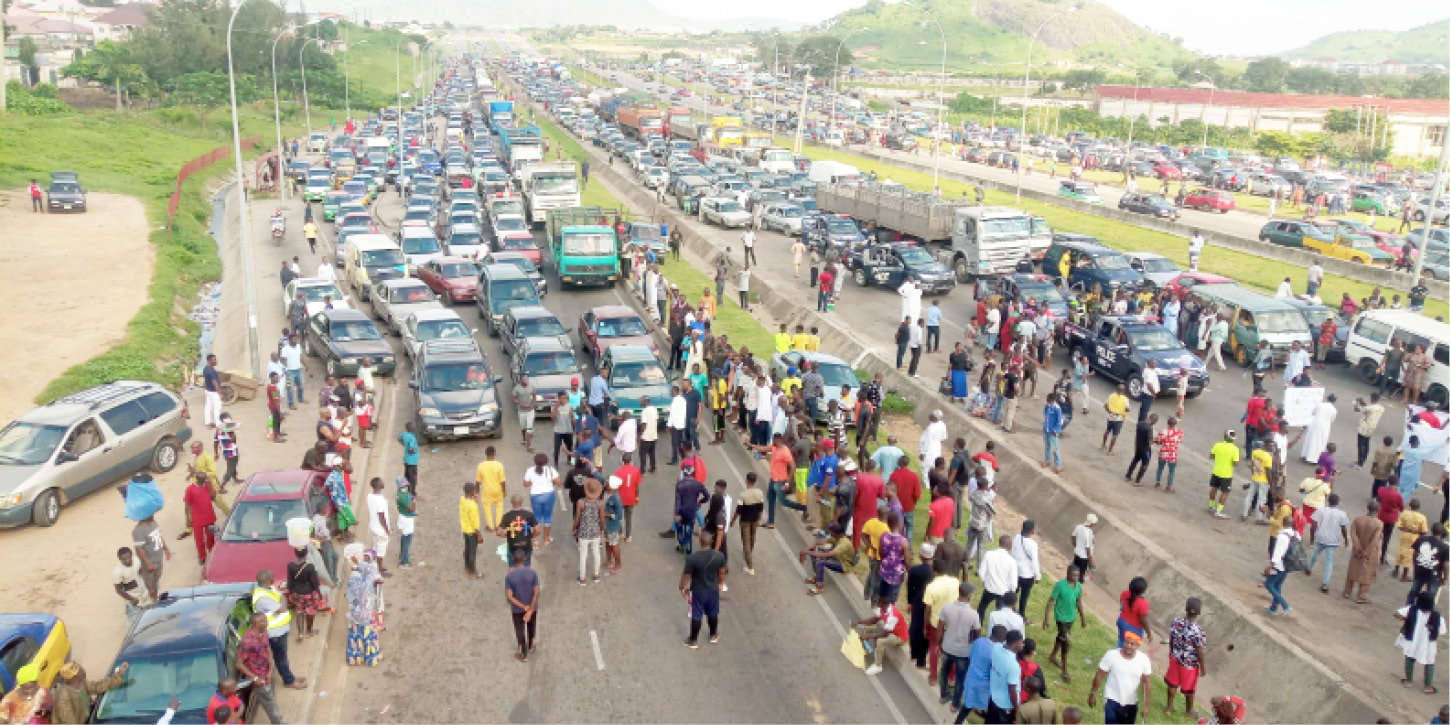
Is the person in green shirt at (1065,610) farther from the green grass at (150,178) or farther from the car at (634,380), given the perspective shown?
the green grass at (150,178)

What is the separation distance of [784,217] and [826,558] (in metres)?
31.9

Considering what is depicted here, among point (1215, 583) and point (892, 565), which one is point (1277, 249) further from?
point (892, 565)

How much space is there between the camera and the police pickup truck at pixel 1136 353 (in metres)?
22.2

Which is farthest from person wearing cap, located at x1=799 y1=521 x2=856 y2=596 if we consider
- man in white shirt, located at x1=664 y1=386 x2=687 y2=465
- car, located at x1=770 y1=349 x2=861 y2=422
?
car, located at x1=770 y1=349 x2=861 y2=422

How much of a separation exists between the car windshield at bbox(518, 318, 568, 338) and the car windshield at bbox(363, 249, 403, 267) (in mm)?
9866

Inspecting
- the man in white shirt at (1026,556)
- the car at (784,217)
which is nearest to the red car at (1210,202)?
the car at (784,217)

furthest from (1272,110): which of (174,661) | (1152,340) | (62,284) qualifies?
(174,661)

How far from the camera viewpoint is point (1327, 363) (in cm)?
2583

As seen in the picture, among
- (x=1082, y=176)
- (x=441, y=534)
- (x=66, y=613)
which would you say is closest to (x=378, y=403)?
(x=441, y=534)

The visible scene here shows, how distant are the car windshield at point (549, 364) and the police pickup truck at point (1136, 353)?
11.9 m

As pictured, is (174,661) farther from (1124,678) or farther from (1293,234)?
(1293,234)

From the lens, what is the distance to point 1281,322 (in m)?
24.8

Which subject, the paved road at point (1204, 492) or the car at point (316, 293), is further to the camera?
the car at point (316, 293)

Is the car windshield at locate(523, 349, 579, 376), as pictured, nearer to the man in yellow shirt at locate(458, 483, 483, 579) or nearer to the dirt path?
the man in yellow shirt at locate(458, 483, 483, 579)
